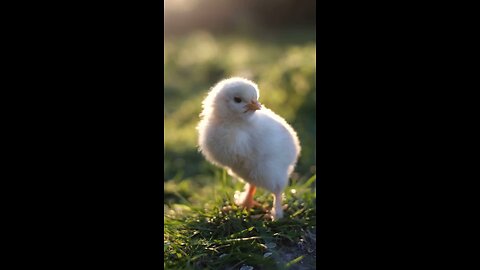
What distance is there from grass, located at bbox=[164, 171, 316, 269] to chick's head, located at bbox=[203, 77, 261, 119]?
1.75 ft

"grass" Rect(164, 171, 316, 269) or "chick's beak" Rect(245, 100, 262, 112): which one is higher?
"chick's beak" Rect(245, 100, 262, 112)

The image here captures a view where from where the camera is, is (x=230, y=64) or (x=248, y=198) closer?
(x=248, y=198)

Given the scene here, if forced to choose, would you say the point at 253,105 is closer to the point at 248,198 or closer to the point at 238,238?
the point at 248,198

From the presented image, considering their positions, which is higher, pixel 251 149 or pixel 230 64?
pixel 230 64

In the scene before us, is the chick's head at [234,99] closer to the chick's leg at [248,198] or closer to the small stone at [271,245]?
the chick's leg at [248,198]

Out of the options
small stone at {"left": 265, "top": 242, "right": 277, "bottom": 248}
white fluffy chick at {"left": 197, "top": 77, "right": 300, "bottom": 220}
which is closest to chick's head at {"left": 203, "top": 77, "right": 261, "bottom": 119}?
white fluffy chick at {"left": 197, "top": 77, "right": 300, "bottom": 220}

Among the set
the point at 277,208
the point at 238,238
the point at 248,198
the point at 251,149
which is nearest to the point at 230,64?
the point at 248,198

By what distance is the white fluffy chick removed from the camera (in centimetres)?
273

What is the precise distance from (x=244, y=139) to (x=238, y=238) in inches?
26.5

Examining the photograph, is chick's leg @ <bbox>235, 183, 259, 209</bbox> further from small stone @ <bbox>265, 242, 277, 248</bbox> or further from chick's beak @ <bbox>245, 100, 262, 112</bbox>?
small stone @ <bbox>265, 242, 277, 248</bbox>

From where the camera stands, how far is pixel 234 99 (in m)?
2.74

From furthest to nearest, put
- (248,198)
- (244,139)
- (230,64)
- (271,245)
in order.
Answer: (230,64) → (248,198) → (244,139) → (271,245)

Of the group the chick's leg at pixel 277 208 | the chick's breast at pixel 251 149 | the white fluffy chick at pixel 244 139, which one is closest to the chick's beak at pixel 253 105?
the white fluffy chick at pixel 244 139
